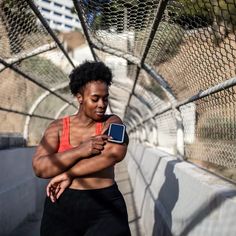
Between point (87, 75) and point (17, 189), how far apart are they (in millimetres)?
3993

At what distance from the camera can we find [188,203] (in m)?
3.90

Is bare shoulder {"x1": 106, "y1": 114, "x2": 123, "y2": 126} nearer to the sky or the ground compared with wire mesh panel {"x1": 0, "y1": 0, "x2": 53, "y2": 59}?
nearer to the ground

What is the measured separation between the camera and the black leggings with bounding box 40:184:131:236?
2996 mm

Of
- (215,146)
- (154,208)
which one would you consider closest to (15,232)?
(154,208)

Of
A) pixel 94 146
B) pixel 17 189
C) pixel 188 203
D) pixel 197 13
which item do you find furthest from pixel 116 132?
pixel 17 189

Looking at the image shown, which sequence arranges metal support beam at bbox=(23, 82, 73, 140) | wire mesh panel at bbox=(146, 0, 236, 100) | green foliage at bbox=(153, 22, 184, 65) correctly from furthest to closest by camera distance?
metal support beam at bbox=(23, 82, 73, 140)
green foliage at bbox=(153, 22, 184, 65)
wire mesh panel at bbox=(146, 0, 236, 100)

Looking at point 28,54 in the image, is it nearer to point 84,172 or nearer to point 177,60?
point 177,60

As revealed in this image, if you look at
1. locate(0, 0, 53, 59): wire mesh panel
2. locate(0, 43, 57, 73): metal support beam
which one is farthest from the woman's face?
locate(0, 43, 57, 73): metal support beam

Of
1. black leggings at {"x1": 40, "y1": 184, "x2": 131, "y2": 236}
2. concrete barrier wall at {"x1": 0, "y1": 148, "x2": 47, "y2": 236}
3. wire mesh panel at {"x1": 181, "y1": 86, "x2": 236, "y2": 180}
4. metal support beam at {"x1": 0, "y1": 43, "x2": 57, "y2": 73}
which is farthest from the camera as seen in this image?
concrete barrier wall at {"x1": 0, "y1": 148, "x2": 47, "y2": 236}

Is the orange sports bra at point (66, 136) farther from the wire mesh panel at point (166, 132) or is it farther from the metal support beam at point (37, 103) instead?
the metal support beam at point (37, 103)

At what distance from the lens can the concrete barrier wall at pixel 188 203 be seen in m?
2.91

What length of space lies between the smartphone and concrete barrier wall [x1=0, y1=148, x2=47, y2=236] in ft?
11.1

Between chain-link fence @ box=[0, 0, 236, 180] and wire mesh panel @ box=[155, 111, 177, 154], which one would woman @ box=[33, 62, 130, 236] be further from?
wire mesh panel @ box=[155, 111, 177, 154]

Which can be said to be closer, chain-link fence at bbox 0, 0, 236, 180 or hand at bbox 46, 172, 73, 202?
hand at bbox 46, 172, 73, 202
